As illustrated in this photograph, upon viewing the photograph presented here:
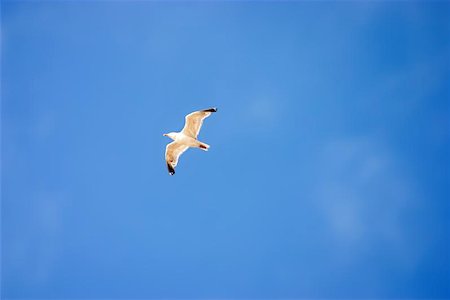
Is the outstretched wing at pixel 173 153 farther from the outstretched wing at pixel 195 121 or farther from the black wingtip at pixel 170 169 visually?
the outstretched wing at pixel 195 121

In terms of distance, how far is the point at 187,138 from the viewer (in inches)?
891

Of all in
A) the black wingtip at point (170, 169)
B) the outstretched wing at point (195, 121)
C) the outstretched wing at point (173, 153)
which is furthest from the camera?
the black wingtip at point (170, 169)

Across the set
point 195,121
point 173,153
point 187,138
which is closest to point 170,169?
point 173,153

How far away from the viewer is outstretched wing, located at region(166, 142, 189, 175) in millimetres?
23141

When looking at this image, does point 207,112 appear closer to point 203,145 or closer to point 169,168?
point 203,145

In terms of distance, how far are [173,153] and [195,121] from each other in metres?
1.64

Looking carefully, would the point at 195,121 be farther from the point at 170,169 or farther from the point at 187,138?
the point at 170,169

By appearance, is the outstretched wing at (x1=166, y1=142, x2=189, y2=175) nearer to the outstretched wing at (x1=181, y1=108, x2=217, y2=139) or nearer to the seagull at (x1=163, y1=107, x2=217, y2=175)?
the seagull at (x1=163, y1=107, x2=217, y2=175)

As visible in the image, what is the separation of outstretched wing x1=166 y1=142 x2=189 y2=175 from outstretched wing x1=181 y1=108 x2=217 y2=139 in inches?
29.7

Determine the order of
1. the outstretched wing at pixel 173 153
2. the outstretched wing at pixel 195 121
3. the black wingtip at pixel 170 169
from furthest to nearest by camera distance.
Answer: the black wingtip at pixel 170 169, the outstretched wing at pixel 173 153, the outstretched wing at pixel 195 121

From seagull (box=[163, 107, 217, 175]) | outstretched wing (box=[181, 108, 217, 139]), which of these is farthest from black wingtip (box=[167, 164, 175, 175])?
outstretched wing (box=[181, 108, 217, 139])

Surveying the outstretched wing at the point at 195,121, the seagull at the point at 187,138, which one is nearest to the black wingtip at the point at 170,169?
the seagull at the point at 187,138

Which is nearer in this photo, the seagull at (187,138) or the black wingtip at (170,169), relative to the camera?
the seagull at (187,138)

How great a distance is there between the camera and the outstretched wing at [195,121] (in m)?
22.3
